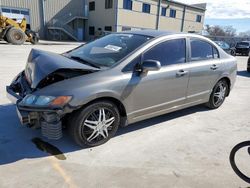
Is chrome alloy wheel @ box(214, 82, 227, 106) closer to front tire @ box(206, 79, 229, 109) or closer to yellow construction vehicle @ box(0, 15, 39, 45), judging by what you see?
front tire @ box(206, 79, 229, 109)

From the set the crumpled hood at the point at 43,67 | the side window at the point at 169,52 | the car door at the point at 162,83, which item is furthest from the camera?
the side window at the point at 169,52

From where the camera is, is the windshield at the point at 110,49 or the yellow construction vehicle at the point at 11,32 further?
the yellow construction vehicle at the point at 11,32

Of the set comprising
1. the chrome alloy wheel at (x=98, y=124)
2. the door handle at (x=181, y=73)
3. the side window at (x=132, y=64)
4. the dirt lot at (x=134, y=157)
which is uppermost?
the side window at (x=132, y=64)

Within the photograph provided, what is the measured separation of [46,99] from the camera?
285cm

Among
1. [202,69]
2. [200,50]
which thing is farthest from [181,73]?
[200,50]

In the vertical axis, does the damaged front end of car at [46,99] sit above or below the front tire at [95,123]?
above

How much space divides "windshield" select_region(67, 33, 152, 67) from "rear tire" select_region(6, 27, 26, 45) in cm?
1513

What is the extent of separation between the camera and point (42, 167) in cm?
282

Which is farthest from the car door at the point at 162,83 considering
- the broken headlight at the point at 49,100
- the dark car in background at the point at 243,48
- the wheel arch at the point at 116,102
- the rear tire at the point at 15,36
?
the dark car in background at the point at 243,48

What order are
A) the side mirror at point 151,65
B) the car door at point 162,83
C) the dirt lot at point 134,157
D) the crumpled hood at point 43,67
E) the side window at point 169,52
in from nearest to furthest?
the dirt lot at point 134,157
the crumpled hood at point 43,67
the side mirror at point 151,65
the car door at point 162,83
the side window at point 169,52

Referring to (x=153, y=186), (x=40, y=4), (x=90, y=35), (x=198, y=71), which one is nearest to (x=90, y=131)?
(x=153, y=186)

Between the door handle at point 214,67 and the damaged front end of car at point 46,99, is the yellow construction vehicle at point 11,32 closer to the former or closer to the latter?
the damaged front end of car at point 46,99

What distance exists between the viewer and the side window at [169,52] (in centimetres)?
367

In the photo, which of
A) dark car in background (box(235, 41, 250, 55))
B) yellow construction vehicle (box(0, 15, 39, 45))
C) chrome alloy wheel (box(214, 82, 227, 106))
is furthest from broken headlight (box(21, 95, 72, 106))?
dark car in background (box(235, 41, 250, 55))
